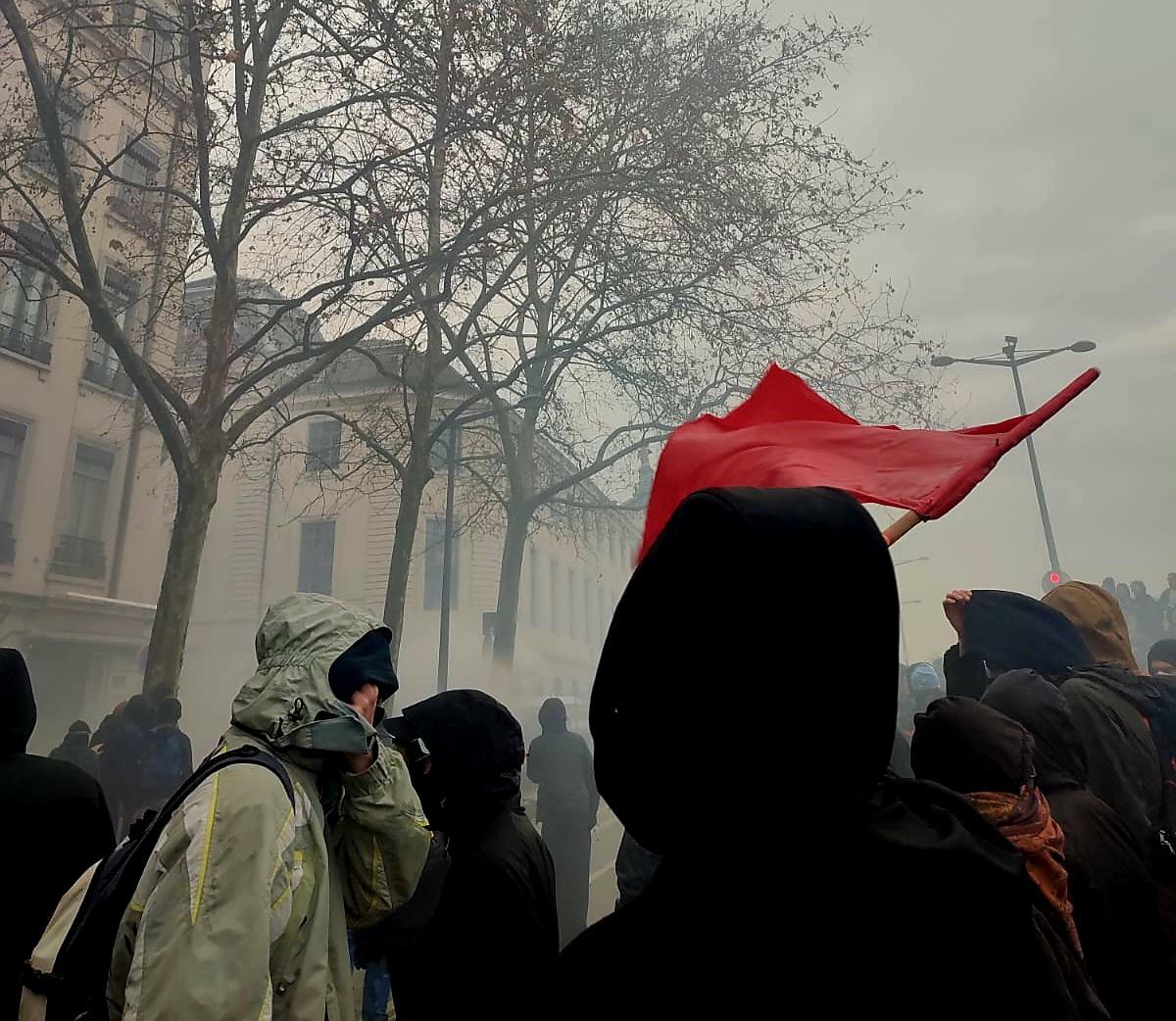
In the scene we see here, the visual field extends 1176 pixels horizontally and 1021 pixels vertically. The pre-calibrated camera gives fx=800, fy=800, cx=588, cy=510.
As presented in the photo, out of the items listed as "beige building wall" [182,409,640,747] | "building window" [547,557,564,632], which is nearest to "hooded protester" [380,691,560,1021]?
"beige building wall" [182,409,640,747]

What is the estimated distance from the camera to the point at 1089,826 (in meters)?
2.03

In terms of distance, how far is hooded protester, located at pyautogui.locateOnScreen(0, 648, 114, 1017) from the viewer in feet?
7.61

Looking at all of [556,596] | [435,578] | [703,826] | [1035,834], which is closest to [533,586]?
[556,596]

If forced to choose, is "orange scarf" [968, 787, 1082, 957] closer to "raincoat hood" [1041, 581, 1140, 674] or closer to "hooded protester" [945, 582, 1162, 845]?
"hooded protester" [945, 582, 1162, 845]

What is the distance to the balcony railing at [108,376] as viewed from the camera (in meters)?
19.5

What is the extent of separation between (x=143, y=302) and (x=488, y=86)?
1558cm

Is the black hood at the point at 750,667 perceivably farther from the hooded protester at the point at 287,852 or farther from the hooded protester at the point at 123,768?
the hooded protester at the point at 123,768

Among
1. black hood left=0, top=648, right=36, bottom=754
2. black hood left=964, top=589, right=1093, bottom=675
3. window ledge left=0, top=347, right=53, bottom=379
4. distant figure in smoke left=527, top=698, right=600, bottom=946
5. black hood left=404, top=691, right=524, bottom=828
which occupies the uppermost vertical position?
window ledge left=0, top=347, right=53, bottom=379

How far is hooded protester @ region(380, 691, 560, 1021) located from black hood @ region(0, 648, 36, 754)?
1220mm

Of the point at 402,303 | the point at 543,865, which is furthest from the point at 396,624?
the point at 543,865

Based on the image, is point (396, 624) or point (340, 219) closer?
point (340, 219)

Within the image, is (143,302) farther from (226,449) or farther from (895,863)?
(895,863)

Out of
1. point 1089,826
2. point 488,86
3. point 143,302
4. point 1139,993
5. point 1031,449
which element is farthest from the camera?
point 143,302

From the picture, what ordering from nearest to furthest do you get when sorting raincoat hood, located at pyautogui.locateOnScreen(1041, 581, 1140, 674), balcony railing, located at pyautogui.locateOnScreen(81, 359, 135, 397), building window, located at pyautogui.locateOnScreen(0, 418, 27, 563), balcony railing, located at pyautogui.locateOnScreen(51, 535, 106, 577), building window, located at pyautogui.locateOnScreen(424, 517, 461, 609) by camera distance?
1. raincoat hood, located at pyautogui.locateOnScreen(1041, 581, 1140, 674)
2. building window, located at pyautogui.locateOnScreen(0, 418, 27, 563)
3. balcony railing, located at pyautogui.locateOnScreen(51, 535, 106, 577)
4. balcony railing, located at pyautogui.locateOnScreen(81, 359, 135, 397)
5. building window, located at pyautogui.locateOnScreen(424, 517, 461, 609)
